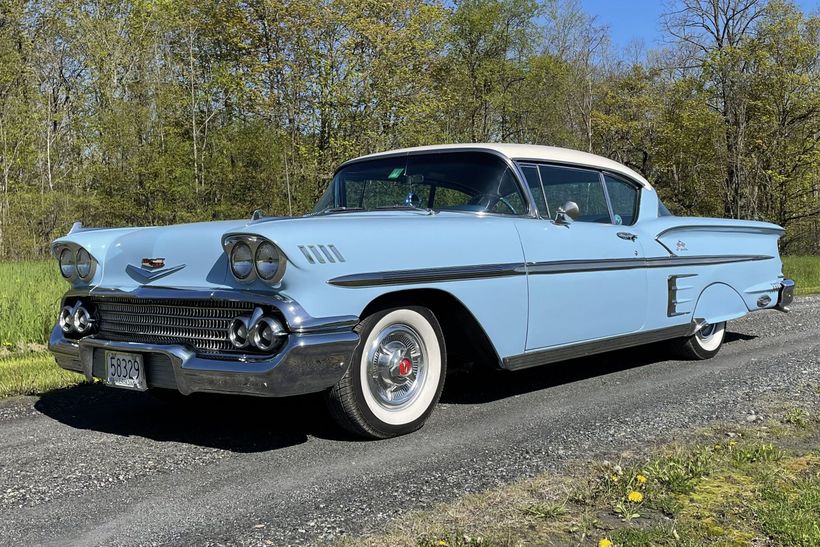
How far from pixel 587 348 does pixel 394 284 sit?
1.73 metres

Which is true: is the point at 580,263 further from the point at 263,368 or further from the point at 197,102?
the point at 197,102

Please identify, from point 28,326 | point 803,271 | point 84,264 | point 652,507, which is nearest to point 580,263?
point 652,507

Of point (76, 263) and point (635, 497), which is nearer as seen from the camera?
point (635, 497)

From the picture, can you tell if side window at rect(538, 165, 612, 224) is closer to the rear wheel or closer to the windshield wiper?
the windshield wiper

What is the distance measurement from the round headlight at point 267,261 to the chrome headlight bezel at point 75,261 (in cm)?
131

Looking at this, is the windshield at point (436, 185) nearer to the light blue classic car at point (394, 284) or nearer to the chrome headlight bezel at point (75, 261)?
the light blue classic car at point (394, 284)

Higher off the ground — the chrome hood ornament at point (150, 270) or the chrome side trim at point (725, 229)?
the chrome side trim at point (725, 229)

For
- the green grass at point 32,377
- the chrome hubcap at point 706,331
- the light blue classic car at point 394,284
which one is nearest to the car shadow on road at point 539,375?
the chrome hubcap at point 706,331

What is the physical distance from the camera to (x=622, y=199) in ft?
18.2

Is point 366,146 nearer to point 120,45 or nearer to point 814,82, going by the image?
point 120,45

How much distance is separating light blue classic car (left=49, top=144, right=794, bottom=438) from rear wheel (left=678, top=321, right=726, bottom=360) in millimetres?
431

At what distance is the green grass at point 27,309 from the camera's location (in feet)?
21.8

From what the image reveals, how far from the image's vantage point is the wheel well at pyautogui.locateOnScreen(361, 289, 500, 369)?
381 cm

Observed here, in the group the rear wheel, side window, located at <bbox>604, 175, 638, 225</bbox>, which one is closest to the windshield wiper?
side window, located at <bbox>604, 175, 638, 225</bbox>
